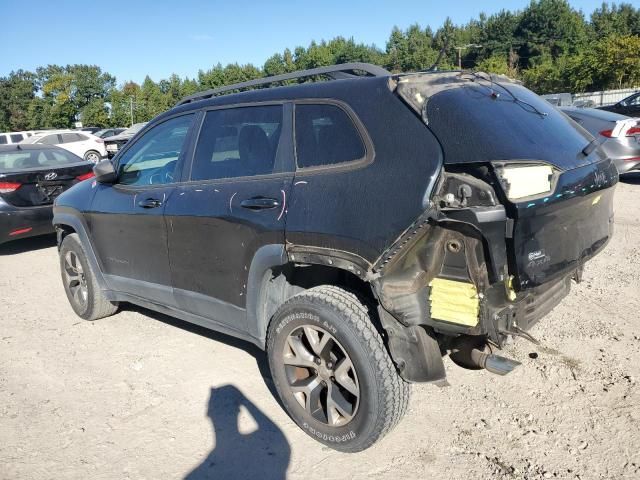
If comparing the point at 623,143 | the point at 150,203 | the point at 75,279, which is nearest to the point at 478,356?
the point at 150,203

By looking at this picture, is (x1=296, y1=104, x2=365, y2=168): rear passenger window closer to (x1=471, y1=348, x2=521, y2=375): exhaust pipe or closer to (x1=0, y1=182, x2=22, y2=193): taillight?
(x1=471, y1=348, x2=521, y2=375): exhaust pipe

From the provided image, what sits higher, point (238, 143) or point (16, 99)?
point (16, 99)

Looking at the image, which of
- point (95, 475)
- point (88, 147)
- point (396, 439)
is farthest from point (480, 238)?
point (88, 147)

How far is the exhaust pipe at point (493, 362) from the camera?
2681mm

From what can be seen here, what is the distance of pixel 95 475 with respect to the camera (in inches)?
114

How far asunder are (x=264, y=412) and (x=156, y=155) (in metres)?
2.09

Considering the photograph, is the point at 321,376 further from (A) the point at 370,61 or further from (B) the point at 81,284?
(A) the point at 370,61

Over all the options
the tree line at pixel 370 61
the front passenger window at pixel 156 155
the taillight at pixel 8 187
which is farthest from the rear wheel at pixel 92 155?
the tree line at pixel 370 61

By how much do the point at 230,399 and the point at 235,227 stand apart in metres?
1.15

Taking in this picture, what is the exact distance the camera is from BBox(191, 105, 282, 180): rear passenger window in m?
3.29

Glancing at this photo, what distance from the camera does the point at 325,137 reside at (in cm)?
300

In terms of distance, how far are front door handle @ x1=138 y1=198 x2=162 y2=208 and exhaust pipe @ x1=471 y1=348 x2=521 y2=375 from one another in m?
2.34

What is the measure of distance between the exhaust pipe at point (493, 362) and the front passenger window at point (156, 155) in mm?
2352

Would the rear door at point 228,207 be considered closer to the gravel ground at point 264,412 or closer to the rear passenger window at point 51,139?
the gravel ground at point 264,412
